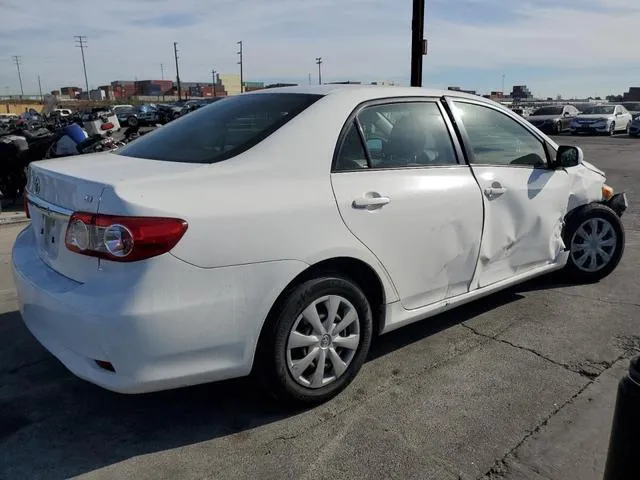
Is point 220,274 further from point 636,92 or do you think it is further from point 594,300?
point 636,92

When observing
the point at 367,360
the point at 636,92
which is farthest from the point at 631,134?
the point at 636,92

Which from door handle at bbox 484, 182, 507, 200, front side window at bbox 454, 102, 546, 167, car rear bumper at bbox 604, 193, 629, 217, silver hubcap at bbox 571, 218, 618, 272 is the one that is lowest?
silver hubcap at bbox 571, 218, 618, 272

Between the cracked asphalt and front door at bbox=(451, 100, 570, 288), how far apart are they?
527mm

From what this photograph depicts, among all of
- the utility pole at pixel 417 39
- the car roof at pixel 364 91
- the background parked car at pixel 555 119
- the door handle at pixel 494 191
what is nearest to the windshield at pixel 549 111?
the background parked car at pixel 555 119

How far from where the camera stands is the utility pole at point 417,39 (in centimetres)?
1097

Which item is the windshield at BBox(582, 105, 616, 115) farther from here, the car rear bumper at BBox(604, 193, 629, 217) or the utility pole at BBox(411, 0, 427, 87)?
the car rear bumper at BBox(604, 193, 629, 217)

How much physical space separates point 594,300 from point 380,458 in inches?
111

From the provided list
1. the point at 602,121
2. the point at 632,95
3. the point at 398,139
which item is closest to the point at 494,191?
the point at 398,139

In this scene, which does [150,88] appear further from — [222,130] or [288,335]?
[288,335]

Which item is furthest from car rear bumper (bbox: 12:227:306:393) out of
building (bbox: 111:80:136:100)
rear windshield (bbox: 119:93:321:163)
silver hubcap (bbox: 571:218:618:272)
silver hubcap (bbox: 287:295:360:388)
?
building (bbox: 111:80:136:100)

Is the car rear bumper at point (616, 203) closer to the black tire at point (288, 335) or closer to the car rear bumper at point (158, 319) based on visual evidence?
the black tire at point (288, 335)

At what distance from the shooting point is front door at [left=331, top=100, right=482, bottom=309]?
3027 mm

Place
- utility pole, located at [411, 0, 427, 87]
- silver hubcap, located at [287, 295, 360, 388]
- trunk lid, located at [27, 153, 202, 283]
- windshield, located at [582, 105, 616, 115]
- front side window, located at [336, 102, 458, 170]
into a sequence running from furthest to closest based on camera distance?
windshield, located at [582, 105, 616, 115]
utility pole, located at [411, 0, 427, 87]
front side window, located at [336, 102, 458, 170]
silver hubcap, located at [287, 295, 360, 388]
trunk lid, located at [27, 153, 202, 283]

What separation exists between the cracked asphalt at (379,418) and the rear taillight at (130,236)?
0.98 metres
